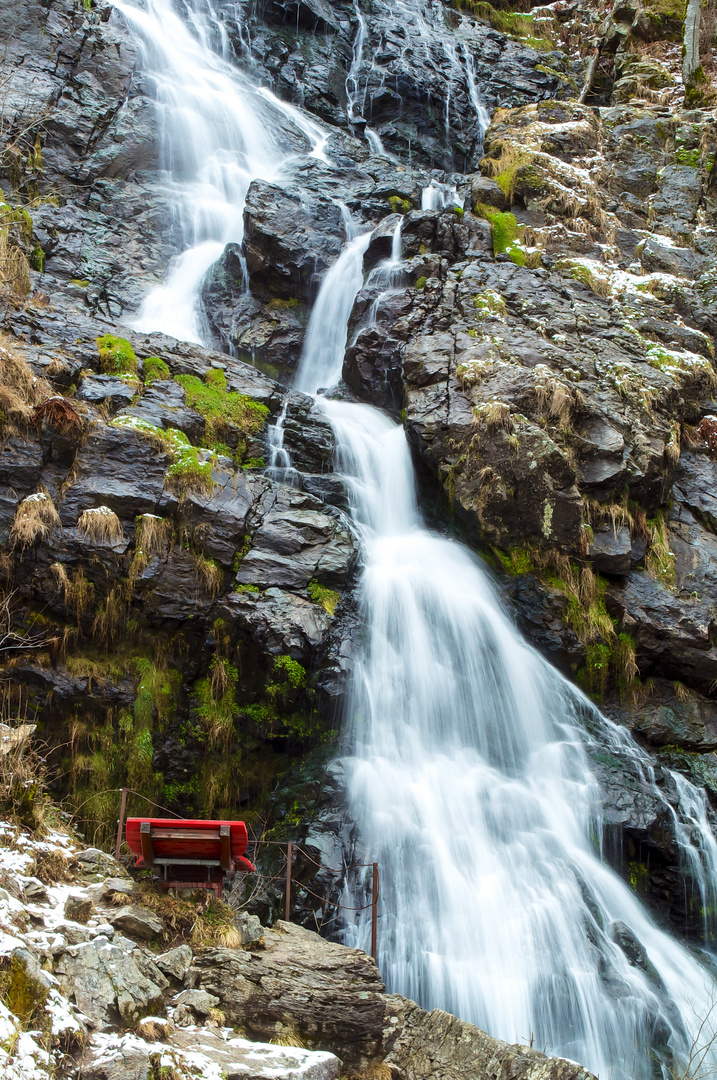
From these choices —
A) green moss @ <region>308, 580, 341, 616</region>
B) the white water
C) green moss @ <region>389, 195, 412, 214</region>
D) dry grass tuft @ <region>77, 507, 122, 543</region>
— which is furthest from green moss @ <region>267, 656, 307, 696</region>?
green moss @ <region>389, 195, 412, 214</region>

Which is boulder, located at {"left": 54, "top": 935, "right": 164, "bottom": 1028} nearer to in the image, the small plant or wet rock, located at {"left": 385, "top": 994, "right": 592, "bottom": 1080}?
wet rock, located at {"left": 385, "top": 994, "right": 592, "bottom": 1080}

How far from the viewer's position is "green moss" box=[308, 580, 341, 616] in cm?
970

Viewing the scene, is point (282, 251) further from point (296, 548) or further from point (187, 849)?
point (187, 849)

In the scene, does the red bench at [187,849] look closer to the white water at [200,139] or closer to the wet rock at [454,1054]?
Answer: the wet rock at [454,1054]

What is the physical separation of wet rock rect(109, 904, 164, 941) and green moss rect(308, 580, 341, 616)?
469 centimetres

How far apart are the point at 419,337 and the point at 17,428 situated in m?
6.94

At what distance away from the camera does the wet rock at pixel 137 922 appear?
5254 millimetres

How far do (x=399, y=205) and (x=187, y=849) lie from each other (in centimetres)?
1591

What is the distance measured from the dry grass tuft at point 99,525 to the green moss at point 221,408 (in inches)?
97.2

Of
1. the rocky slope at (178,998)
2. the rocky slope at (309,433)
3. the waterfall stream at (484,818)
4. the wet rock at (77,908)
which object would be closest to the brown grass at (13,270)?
the rocky slope at (309,433)

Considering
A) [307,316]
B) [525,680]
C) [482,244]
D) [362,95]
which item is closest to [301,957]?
[525,680]

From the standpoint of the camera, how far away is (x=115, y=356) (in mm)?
11273

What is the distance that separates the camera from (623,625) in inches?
444

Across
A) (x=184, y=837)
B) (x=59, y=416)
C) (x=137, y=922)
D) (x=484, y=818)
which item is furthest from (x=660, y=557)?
(x=137, y=922)
